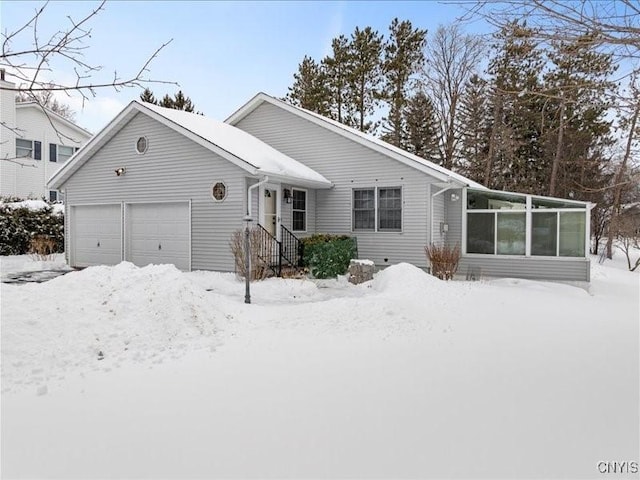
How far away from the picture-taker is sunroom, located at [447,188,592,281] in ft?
39.4

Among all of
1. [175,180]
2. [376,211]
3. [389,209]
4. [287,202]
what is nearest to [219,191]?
[175,180]

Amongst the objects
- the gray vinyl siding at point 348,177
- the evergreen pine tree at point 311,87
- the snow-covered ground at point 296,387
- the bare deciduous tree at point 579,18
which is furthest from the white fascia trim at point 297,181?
the evergreen pine tree at point 311,87

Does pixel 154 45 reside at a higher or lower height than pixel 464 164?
lower

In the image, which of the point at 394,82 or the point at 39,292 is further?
the point at 394,82

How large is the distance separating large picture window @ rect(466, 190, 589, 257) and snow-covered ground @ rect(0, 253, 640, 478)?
501 centimetres

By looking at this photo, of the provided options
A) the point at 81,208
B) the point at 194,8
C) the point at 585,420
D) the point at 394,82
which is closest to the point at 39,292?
the point at 194,8

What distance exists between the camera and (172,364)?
4.73 meters

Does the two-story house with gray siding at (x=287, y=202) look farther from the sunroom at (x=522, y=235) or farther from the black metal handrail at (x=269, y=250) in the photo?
the black metal handrail at (x=269, y=250)

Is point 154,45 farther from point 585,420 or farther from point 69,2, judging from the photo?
point 585,420

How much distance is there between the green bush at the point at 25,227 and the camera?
16.5 meters

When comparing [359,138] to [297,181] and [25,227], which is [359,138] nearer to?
[297,181]

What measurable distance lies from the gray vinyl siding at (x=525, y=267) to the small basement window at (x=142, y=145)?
393 inches

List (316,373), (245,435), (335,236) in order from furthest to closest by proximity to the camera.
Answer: (335,236), (316,373), (245,435)

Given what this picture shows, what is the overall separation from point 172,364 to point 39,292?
7.08 feet
